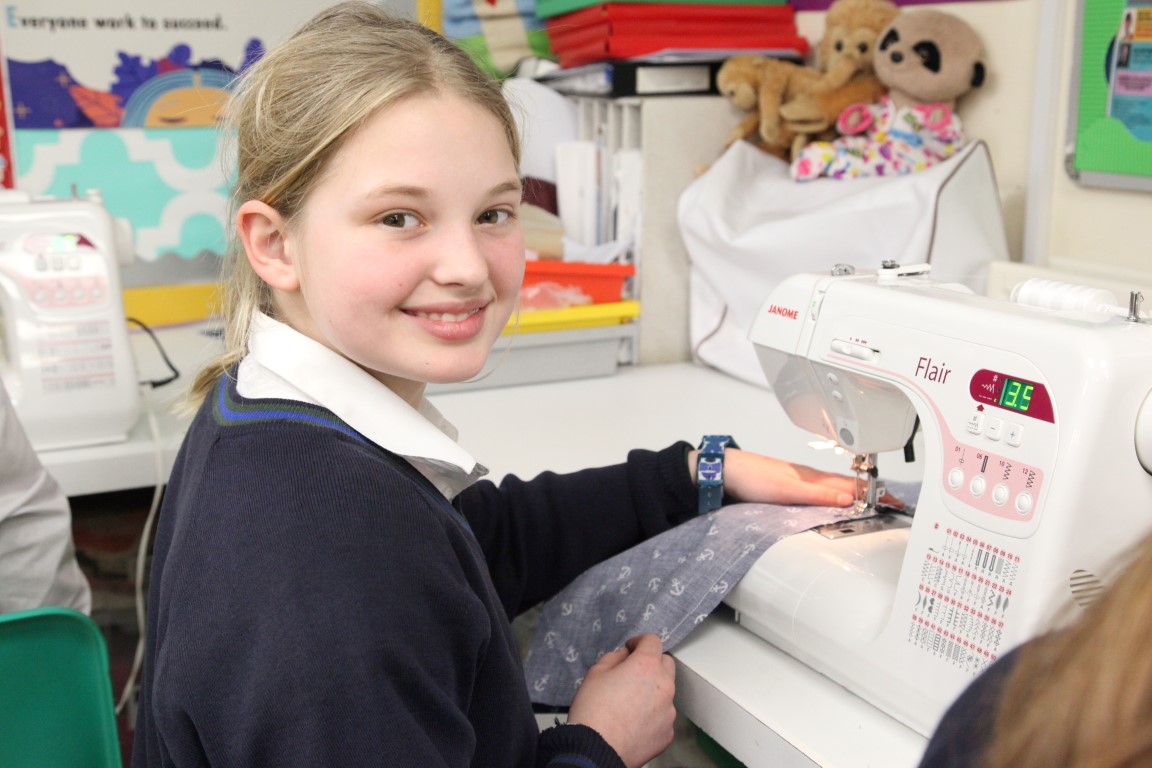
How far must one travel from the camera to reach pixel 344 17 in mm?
891

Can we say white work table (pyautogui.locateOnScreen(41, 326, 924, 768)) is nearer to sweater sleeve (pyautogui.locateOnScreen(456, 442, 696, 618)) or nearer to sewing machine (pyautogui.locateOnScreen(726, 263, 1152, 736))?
sewing machine (pyautogui.locateOnScreen(726, 263, 1152, 736))

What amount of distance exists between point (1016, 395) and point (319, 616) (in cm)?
50

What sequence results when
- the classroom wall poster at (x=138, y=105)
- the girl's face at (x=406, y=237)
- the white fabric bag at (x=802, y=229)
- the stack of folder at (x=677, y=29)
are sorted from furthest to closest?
the classroom wall poster at (x=138, y=105), the stack of folder at (x=677, y=29), the white fabric bag at (x=802, y=229), the girl's face at (x=406, y=237)

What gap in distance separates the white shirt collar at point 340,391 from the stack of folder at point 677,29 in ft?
4.07

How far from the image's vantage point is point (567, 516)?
45.9 inches

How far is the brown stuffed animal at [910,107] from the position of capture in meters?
1.72

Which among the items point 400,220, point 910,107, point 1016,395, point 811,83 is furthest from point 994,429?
point 811,83

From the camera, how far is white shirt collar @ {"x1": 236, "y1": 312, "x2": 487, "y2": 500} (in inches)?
32.0

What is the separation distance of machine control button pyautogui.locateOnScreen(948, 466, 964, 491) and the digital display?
2.5 inches

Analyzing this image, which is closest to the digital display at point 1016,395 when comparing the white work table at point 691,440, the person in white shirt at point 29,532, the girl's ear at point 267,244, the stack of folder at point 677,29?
the white work table at point 691,440

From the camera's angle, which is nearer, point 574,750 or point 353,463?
point 353,463

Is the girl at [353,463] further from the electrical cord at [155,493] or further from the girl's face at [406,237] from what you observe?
the electrical cord at [155,493]

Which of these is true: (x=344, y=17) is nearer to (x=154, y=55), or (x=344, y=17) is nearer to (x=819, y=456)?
(x=819, y=456)

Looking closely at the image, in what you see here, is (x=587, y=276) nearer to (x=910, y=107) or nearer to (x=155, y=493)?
(x=910, y=107)
